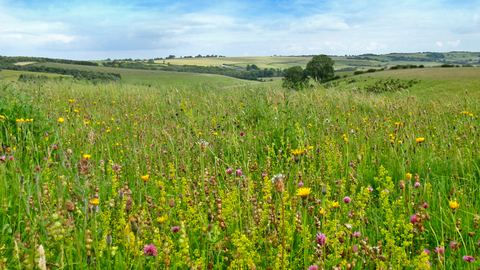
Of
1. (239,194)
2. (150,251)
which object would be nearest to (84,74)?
(239,194)

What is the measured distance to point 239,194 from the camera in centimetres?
212

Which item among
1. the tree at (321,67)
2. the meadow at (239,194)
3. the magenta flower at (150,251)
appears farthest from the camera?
the tree at (321,67)

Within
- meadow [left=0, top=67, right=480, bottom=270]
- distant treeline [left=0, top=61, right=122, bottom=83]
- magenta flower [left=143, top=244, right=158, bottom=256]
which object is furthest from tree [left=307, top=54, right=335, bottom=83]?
magenta flower [left=143, top=244, right=158, bottom=256]

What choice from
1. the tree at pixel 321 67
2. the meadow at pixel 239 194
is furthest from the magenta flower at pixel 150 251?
the tree at pixel 321 67

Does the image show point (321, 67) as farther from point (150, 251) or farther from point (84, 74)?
point (150, 251)

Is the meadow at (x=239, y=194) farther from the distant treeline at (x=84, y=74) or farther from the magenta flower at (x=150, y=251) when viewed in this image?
the distant treeline at (x=84, y=74)

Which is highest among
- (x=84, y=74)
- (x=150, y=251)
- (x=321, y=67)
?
(x=321, y=67)

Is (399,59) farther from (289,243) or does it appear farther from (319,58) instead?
(289,243)

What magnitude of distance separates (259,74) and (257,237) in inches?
2899

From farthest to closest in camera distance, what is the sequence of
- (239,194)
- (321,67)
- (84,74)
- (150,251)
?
(321,67), (84,74), (239,194), (150,251)

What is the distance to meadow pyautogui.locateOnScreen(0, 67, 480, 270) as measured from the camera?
162 centimetres

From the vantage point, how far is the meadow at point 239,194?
5.31ft

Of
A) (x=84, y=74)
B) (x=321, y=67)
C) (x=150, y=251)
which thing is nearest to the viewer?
(x=150, y=251)

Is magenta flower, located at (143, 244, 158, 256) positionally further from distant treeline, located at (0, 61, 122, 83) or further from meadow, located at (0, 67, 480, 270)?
distant treeline, located at (0, 61, 122, 83)
